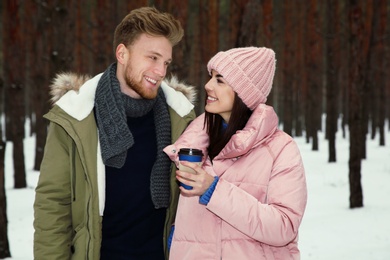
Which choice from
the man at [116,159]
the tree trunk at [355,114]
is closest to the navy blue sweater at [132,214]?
the man at [116,159]

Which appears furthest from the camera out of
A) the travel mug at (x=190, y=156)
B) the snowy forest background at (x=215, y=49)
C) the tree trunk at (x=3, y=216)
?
the snowy forest background at (x=215, y=49)

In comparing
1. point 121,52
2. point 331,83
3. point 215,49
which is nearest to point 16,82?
point 121,52

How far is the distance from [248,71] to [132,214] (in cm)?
109

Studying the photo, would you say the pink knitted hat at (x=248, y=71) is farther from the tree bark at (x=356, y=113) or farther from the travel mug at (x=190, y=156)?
the tree bark at (x=356, y=113)

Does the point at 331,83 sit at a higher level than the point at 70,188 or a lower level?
higher

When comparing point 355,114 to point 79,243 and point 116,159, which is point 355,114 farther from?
point 79,243

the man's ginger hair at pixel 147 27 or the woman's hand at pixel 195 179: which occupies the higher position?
the man's ginger hair at pixel 147 27

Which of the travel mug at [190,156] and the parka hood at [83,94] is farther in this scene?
the parka hood at [83,94]

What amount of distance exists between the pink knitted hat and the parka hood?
57cm

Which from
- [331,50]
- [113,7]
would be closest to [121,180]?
[331,50]

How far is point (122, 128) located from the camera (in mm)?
2619

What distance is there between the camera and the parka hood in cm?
260

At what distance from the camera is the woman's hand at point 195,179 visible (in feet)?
6.91

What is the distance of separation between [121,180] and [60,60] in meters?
6.49
